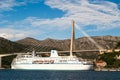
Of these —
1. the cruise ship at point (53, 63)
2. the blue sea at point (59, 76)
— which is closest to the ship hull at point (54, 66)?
the cruise ship at point (53, 63)

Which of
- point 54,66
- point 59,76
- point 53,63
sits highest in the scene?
point 59,76

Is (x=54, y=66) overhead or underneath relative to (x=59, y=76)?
underneath

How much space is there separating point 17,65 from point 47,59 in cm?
1407

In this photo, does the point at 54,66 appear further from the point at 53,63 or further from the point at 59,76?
the point at 59,76

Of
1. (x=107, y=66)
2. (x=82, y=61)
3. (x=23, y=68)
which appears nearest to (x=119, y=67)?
(x=107, y=66)

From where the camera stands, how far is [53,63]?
146 m

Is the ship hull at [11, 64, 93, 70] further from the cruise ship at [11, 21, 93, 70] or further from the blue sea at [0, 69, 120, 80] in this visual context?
the blue sea at [0, 69, 120, 80]

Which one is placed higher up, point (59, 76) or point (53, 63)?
point (59, 76)

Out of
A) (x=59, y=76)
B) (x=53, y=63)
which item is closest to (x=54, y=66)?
(x=53, y=63)

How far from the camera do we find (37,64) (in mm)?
149875

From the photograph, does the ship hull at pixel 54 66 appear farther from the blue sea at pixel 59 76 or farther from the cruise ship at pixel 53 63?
the blue sea at pixel 59 76

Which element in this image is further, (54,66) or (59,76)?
(54,66)

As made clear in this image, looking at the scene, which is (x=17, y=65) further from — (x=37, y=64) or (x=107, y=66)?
(x=107, y=66)

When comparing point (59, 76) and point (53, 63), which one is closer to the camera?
point (59, 76)
